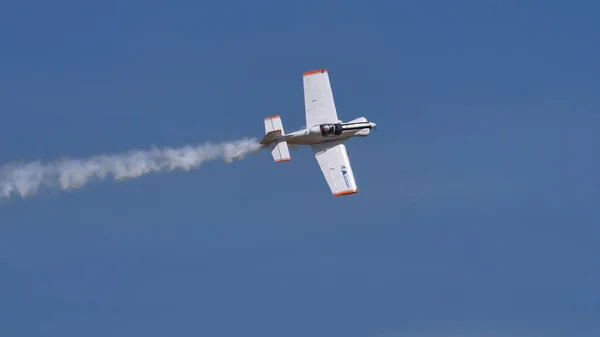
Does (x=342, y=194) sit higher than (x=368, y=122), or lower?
lower

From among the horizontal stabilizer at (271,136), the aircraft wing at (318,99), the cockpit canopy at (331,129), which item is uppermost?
the aircraft wing at (318,99)

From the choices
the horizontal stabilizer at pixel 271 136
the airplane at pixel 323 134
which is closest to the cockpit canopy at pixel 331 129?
the airplane at pixel 323 134

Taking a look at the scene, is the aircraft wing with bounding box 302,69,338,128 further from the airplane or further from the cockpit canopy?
the cockpit canopy

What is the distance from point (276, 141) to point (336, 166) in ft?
9.99

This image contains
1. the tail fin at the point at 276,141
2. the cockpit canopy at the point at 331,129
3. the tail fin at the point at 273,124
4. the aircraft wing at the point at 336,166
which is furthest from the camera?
the cockpit canopy at the point at 331,129

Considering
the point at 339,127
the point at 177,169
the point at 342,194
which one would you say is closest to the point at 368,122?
the point at 339,127

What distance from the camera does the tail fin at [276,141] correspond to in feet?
149

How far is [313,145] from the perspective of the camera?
1857 inches

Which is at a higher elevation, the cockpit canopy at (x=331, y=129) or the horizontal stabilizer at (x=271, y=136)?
the cockpit canopy at (x=331, y=129)

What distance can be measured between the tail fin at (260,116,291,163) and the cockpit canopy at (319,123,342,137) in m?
2.06

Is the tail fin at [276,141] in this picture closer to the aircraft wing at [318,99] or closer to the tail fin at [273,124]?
the tail fin at [273,124]

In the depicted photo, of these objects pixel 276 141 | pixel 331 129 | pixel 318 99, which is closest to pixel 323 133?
pixel 331 129

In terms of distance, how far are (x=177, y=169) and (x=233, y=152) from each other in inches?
108

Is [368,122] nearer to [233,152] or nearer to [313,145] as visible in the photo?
[313,145]
